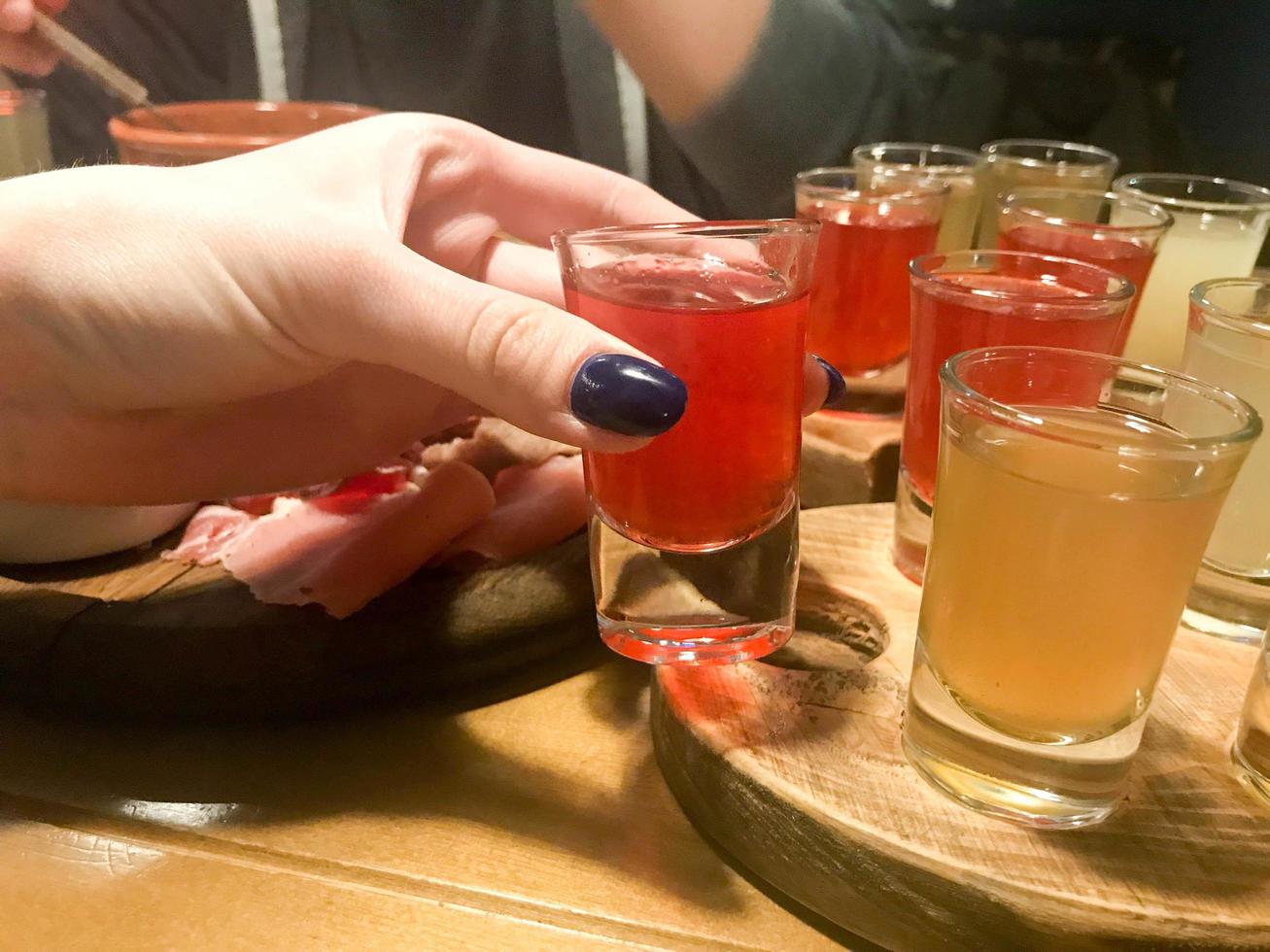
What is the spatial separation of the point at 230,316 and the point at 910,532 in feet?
2.03

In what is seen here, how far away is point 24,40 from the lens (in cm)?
144

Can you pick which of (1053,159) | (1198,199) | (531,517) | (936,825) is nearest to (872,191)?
(1053,159)

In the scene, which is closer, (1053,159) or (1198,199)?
(1198,199)

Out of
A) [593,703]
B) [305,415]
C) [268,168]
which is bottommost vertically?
[593,703]

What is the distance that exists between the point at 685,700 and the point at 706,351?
0.91 feet

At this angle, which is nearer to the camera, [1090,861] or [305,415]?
[1090,861]

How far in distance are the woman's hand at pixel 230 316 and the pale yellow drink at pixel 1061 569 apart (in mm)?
210

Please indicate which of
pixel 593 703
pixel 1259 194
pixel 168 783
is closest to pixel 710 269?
pixel 593 703

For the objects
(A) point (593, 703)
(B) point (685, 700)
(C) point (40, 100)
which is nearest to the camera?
(B) point (685, 700)

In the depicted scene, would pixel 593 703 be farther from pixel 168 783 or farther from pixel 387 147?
pixel 387 147

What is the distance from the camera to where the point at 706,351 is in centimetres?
59

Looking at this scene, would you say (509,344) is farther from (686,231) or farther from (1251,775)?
(1251,775)

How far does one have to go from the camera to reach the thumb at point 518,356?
55 centimetres

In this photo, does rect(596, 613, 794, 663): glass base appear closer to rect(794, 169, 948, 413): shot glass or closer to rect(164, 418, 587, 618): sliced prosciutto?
rect(164, 418, 587, 618): sliced prosciutto
